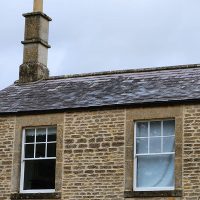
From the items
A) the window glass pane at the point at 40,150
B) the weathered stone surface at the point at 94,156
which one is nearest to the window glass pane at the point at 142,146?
the weathered stone surface at the point at 94,156

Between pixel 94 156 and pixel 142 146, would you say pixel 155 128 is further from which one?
pixel 94 156

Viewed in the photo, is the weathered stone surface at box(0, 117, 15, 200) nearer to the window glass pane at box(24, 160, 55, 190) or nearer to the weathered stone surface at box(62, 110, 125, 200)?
the window glass pane at box(24, 160, 55, 190)

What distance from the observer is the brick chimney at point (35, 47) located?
20.8m

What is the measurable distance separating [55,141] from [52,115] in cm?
71

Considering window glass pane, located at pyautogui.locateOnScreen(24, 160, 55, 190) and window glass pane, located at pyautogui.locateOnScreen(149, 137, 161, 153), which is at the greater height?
window glass pane, located at pyautogui.locateOnScreen(149, 137, 161, 153)

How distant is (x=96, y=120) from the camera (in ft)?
56.2

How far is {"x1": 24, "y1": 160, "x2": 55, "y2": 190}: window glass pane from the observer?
57.0 ft

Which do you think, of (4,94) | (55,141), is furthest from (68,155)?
(4,94)

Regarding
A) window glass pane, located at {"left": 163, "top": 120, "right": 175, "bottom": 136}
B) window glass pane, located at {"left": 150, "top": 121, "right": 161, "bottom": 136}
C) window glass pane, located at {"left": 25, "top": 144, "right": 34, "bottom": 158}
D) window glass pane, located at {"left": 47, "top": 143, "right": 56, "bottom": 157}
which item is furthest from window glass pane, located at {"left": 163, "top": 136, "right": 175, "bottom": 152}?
window glass pane, located at {"left": 25, "top": 144, "right": 34, "bottom": 158}

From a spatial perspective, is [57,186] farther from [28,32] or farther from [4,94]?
[28,32]

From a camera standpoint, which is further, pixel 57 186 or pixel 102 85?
pixel 102 85

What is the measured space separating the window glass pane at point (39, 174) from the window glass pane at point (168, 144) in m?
3.06

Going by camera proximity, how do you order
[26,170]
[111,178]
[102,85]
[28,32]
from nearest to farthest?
[111,178], [26,170], [102,85], [28,32]

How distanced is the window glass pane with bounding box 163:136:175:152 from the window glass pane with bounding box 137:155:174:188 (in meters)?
0.18
